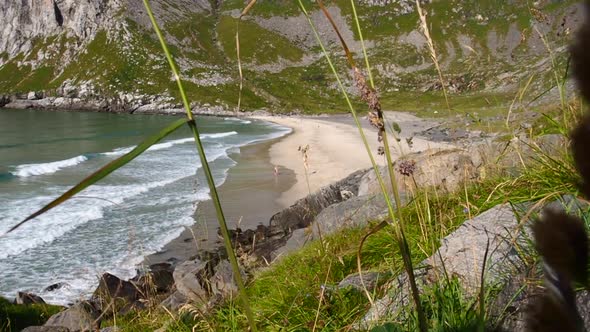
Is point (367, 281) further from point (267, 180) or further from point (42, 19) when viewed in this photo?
point (42, 19)

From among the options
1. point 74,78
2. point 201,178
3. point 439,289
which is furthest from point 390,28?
point 439,289

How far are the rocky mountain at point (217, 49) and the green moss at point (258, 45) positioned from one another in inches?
12.9

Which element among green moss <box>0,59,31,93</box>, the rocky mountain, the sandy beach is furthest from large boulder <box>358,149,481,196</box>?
green moss <box>0,59,31,93</box>

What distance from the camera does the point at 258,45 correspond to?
469 feet

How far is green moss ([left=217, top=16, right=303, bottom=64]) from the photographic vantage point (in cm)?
13762

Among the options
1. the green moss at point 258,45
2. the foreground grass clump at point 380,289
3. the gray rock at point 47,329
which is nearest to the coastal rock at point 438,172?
the foreground grass clump at point 380,289

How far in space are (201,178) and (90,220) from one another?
375 inches

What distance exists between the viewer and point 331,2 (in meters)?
156

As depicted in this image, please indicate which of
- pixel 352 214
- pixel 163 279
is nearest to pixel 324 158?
pixel 163 279

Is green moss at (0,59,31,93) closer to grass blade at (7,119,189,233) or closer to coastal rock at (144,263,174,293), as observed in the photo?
coastal rock at (144,263,174,293)

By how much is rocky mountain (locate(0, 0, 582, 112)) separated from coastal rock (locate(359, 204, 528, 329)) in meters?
95.0

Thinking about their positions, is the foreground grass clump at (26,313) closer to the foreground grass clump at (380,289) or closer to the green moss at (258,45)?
the foreground grass clump at (380,289)

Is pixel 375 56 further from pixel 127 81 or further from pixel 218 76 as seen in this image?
pixel 127 81

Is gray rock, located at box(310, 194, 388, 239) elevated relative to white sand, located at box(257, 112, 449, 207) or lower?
elevated
